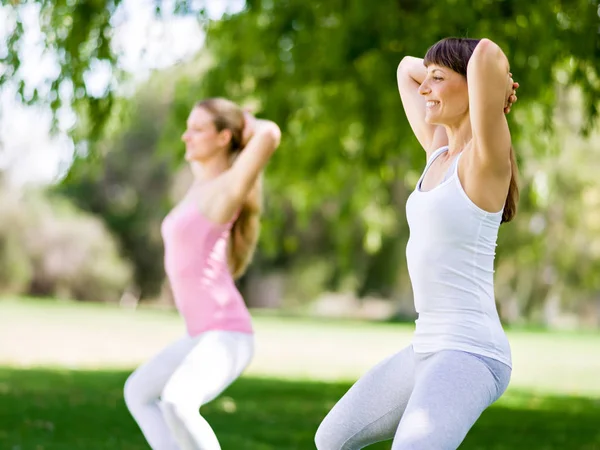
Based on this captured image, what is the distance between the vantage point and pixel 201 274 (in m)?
4.60

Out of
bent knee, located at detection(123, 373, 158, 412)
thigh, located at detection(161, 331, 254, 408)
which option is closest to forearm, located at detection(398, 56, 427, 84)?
thigh, located at detection(161, 331, 254, 408)

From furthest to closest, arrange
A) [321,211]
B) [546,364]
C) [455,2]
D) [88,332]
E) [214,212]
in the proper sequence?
[321,211], [88,332], [546,364], [455,2], [214,212]

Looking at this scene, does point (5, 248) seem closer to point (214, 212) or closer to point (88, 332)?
point (88, 332)

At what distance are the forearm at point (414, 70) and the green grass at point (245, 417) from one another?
3.86m

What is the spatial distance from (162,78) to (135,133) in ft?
103

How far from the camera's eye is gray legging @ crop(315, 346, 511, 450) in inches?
115

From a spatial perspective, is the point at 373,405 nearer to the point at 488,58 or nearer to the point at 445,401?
the point at 445,401

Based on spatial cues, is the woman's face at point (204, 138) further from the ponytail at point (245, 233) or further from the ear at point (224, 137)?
the ponytail at point (245, 233)

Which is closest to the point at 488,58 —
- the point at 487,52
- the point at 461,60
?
the point at 487,52

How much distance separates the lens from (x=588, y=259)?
28.5 metres

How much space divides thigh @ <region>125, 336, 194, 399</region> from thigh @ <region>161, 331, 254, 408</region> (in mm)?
41

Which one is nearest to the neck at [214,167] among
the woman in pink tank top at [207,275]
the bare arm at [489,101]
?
the woman in pink tank top at [207,275]

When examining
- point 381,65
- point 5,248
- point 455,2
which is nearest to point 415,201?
point 455,2

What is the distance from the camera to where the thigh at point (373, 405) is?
10.5 feet
